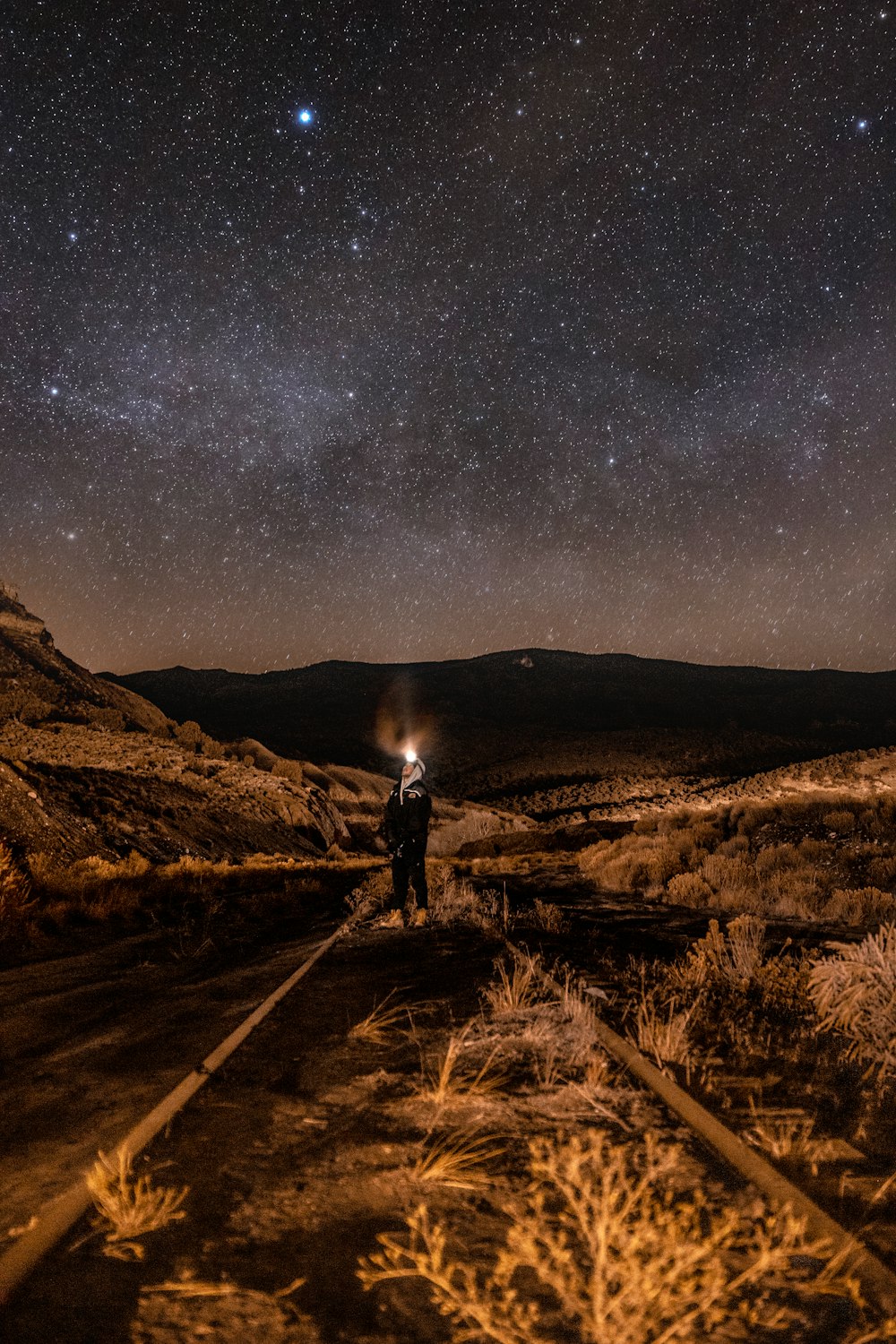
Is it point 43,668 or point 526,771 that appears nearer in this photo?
point 43,668

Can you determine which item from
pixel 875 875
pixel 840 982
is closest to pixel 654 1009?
pixel 840 982

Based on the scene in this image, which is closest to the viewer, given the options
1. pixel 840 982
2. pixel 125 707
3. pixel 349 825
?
pixel 840 982

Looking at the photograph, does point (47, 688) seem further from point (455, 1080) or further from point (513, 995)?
point (455, 1080)

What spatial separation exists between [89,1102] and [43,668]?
40656mm

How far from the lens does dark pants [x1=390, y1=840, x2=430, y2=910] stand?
384 inches

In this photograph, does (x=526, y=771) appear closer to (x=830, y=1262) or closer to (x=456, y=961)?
(x=456, y=961)

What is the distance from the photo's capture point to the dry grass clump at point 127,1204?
6.95 feet

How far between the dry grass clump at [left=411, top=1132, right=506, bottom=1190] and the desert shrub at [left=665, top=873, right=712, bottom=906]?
9.31 meters

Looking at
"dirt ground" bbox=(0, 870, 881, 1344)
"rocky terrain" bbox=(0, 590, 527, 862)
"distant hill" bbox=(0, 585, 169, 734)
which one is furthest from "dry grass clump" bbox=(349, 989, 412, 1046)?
"distant hill" bbox=(0, 585, 169, 734)

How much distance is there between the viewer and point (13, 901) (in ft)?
29.9

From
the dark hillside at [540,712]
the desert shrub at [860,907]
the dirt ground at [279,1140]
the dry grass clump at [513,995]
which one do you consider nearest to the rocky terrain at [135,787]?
the dirt ground at [279,1140]

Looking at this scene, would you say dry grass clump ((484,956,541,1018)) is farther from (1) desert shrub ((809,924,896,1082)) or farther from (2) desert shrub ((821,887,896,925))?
(2) desert shrub ((821,887,896,925))

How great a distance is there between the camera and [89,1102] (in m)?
3.27

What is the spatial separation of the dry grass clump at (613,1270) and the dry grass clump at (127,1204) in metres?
0.69
